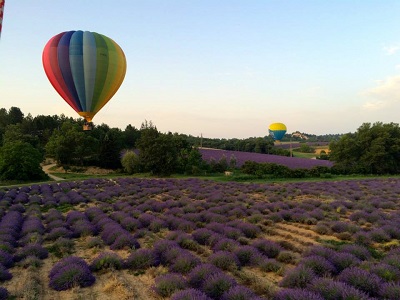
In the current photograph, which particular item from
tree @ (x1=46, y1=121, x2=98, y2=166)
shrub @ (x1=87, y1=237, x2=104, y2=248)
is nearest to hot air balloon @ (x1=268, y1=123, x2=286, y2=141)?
tree @ (x1=46, y1=121, x2=98, y2=166)

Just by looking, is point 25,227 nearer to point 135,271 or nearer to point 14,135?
point 135,271

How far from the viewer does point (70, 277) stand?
703 centimetres

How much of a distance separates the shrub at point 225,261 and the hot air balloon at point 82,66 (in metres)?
23.1

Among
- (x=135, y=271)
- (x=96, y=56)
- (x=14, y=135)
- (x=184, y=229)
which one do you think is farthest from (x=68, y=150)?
(x=135, y=271)

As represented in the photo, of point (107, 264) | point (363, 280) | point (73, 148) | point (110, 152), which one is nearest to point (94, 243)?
point (107, 264)

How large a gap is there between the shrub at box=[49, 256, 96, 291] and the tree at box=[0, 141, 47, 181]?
3426 centimetres

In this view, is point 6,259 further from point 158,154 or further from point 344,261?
point 158,154

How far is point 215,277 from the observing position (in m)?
6.46

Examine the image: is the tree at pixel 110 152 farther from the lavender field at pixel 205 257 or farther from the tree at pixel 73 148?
the lavender field at pixel 205 257

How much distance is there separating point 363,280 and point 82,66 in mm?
26290

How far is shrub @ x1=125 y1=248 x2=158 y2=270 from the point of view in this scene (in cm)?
800

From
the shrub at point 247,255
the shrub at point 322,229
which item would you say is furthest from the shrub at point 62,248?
the shrub at point 322,229

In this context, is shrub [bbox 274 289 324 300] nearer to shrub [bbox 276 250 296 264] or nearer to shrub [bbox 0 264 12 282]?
shrub [bbox 276 250 296 264]

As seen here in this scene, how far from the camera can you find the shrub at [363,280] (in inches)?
239
